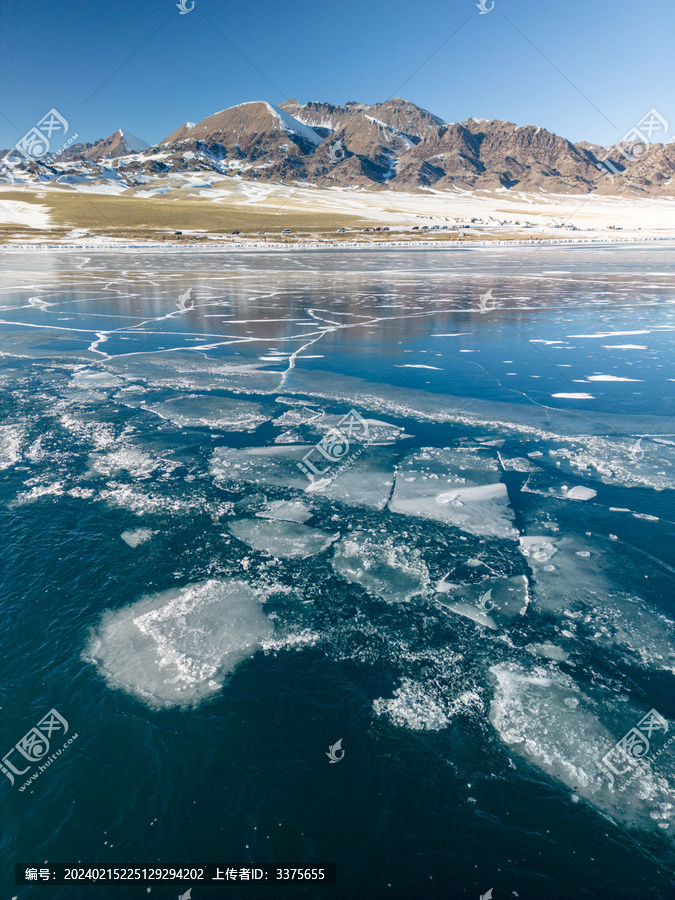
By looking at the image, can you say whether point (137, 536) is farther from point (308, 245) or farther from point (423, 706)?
point (308, 245)

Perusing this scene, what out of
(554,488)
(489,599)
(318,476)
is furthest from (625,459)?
(318,476)

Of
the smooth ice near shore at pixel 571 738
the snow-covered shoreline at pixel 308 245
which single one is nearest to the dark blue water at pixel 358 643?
the smooth ice near shore at pixel 571 738

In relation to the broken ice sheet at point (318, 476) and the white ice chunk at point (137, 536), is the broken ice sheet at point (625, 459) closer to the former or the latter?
the broken ice sheet at point (318, 476)

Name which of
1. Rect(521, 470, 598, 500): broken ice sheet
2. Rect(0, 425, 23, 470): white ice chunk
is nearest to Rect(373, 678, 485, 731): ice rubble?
Rect(521, 470, 598, 500): broken ice sheet

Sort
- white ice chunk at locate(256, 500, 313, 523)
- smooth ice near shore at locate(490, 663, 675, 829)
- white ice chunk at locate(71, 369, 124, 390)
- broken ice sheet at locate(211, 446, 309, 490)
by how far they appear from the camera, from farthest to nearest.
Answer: white ice chunk at locate(71, 369, 124, 390)
broken ice sheet at locate(211, 446, 309, 490)
white ice chunk at locate(256, 500, 313, 523)
smooth ice near shore at locate(490, 663, 675, 829)

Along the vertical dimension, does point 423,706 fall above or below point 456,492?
below

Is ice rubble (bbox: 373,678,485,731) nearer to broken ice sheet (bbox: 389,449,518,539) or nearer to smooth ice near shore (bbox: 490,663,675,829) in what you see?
smooth ice near shore (bbox: 490,663,675,829)
